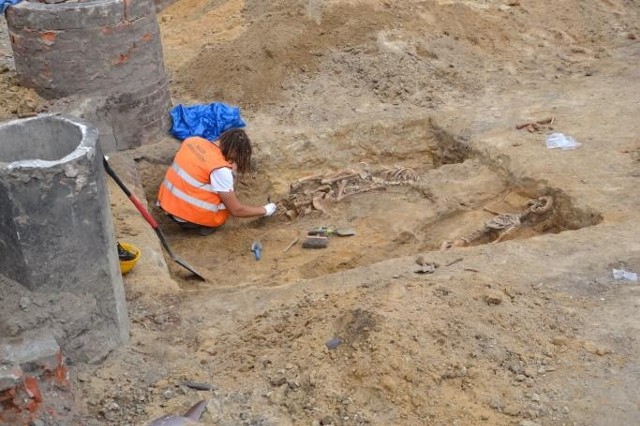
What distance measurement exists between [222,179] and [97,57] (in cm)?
164

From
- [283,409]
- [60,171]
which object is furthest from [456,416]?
[60,171]

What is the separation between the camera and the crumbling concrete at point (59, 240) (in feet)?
12.7

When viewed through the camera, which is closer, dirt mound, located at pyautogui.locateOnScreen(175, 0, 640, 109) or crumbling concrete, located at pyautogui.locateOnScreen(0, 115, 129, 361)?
crumbling concrete, located at pyautogui.locateOnScreen(0, 115, 129, 361)

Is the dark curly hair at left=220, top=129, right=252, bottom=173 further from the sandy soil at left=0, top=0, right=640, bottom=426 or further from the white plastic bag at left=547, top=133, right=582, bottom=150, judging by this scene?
the white plastic bag at left=547, top=133, right=582, bottom=150

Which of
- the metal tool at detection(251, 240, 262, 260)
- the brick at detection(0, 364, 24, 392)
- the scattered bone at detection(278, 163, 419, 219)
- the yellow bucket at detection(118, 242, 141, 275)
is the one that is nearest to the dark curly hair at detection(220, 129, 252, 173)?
the metal tool at detection(251, 240, 262, 260)

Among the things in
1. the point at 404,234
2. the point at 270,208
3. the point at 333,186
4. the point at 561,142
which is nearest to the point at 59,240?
the point at 270,208

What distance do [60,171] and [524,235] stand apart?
407 cm

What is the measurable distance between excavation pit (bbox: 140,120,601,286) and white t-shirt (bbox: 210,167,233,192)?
Answer: 0.58 m

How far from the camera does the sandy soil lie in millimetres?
4207

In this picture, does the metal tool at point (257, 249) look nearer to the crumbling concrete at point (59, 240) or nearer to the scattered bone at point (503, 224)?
the scattered bone at point (503, 224)

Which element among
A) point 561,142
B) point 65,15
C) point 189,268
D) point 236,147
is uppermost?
point 65,15

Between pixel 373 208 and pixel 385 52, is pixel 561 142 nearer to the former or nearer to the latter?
pixel 373 208

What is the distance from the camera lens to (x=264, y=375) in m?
4.39

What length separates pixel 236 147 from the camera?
6684mm
